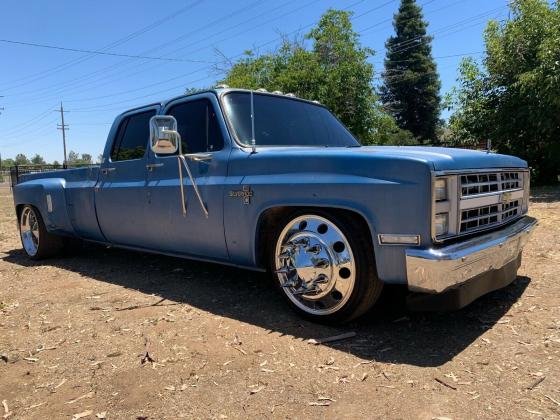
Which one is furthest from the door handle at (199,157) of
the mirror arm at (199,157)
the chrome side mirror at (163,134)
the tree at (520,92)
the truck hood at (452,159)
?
the tree at (520,92)

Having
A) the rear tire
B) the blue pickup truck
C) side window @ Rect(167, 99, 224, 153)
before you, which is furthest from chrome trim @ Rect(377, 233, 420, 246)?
the rear tire

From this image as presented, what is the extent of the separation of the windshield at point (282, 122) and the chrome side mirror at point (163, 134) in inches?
18.9

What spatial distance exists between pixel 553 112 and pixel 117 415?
13.4 meters

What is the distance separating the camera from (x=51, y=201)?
6.08 meters

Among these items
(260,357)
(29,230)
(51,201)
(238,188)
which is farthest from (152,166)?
(29,230)

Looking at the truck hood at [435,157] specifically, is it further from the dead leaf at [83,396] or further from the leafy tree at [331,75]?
the leafy tree at [331,75]

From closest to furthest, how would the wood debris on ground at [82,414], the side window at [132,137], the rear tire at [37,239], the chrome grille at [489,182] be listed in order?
the wood debris on ground at [82,414] → the chrome grille at [489,182] → the side window at [132,137] → the rear tire at [37,239]

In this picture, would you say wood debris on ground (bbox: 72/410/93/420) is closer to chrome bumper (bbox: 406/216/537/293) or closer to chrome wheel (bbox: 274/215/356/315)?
chrome wheel (bbox: 274/215/356/315)

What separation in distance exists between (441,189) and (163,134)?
2165 millimetres

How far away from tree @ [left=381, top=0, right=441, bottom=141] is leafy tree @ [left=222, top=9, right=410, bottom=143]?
2683cm

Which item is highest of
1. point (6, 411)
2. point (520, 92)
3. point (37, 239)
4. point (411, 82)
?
point (411, 82)

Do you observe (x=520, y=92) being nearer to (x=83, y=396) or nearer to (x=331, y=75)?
(x=331, y=75)

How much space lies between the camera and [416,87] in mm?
46312

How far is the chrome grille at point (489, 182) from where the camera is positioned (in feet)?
10.1
